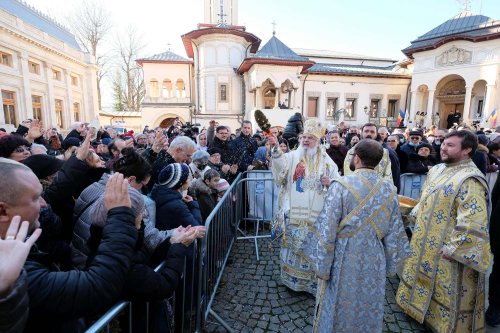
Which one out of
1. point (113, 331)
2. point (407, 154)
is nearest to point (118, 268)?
point (113, 331)

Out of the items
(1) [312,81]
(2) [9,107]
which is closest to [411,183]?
(1) [312,81]

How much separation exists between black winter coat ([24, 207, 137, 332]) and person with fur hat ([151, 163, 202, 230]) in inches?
34.5

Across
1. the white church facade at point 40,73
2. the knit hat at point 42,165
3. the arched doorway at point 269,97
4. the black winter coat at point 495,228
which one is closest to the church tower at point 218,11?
the arched doorway at point 269,97

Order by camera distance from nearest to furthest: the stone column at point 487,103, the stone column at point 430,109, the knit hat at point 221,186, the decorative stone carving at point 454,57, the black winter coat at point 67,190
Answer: the black winter coat at point 67,190 → the knit hat at point 221,186 → the stone column at point 487,103 → the decorative stone carving at point 454,57 → the stone column at point 430,109

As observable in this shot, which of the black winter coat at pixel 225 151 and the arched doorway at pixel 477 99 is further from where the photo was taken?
the arched doorway at pixel 477 99

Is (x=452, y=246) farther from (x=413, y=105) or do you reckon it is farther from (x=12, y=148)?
(x=413, y=105)

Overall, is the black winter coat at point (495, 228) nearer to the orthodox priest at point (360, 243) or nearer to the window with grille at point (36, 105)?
the orthodox priest at point (360, 243)

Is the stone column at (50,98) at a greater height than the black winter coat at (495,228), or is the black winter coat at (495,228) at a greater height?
the stone column at (50,98)

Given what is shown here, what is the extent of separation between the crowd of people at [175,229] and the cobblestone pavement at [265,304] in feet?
0.53

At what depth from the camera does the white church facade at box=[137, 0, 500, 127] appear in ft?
65.5

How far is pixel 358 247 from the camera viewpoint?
2.18m

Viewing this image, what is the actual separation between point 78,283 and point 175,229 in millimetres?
851

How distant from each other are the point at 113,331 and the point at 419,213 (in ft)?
9.54

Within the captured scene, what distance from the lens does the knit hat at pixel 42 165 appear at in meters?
2.26
